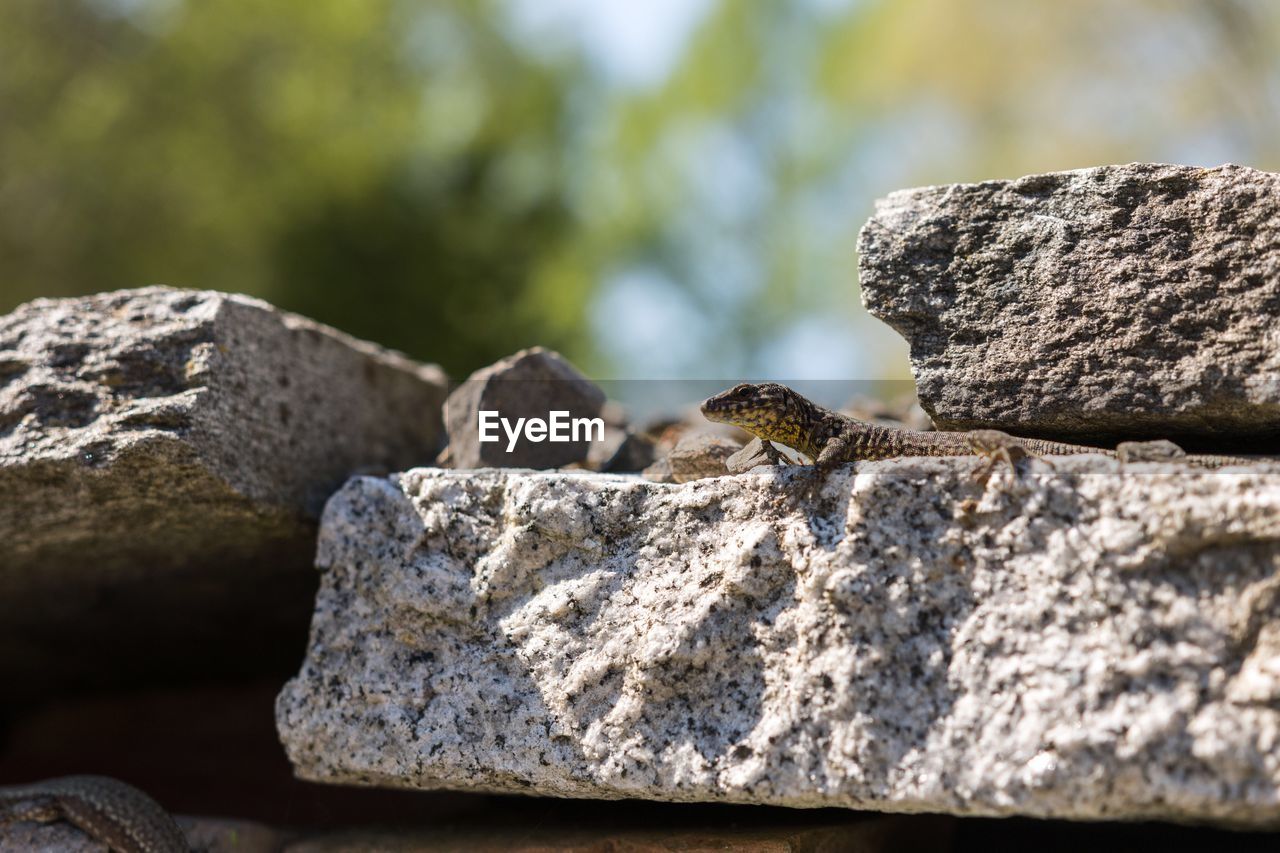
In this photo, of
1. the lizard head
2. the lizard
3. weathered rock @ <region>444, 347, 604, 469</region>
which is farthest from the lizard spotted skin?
the lizard

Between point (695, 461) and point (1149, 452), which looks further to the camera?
point (695, 461)

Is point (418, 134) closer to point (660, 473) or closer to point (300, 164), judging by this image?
point (300, 164)

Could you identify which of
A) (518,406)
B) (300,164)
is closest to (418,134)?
(300,164)

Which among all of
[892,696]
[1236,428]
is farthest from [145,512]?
[1236,428]

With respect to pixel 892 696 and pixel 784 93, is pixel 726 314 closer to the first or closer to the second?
pixel 784 93

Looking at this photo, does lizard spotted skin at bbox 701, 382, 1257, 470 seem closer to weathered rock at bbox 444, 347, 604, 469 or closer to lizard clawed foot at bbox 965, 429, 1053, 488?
lizard clawed foot at bbox 965, 429, 1053, 488

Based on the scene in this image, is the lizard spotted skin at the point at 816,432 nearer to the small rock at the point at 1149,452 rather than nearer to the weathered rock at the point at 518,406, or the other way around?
the small rock at the point at 1149,452
